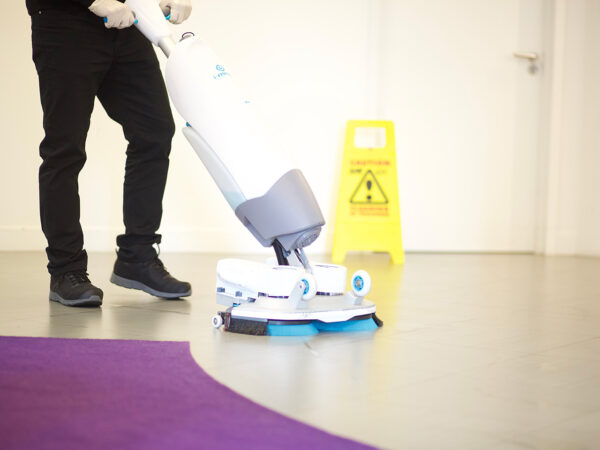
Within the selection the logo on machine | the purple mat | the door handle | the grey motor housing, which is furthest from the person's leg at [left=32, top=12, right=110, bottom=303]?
the door handle

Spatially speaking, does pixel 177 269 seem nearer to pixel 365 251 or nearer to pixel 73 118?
pixel 73 118

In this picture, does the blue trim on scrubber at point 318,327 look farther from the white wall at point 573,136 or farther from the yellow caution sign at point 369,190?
the white wall at point 573,136

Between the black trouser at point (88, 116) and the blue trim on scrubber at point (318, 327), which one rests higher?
the black trouser at point (88, 116)

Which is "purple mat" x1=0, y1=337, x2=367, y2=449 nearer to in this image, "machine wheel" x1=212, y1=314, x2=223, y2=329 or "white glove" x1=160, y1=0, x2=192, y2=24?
"machine wheel" x1=212, y1=314, x2=223, y2=329

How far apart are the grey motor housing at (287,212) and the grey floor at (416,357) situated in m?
0.25

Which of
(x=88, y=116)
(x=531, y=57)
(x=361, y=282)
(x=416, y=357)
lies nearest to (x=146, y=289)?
(x=88, y=116)

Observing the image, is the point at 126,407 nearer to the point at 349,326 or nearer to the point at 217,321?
the point at 217,321

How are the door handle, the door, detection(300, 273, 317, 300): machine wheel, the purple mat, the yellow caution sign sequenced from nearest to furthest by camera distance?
the purple mat
detection(300, 273, 317, 300): machine wheel
the yellow caution sign
the door
the door handle

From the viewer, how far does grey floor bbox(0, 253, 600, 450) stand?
115 centimetres

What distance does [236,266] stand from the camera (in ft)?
6.25

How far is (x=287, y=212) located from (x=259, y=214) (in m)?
0.07

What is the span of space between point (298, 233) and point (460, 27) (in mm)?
3301

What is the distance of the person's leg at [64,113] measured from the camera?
213cm

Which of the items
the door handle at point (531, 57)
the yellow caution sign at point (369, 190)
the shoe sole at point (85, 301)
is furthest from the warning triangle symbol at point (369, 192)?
the shoe sole at point (85, 301)
